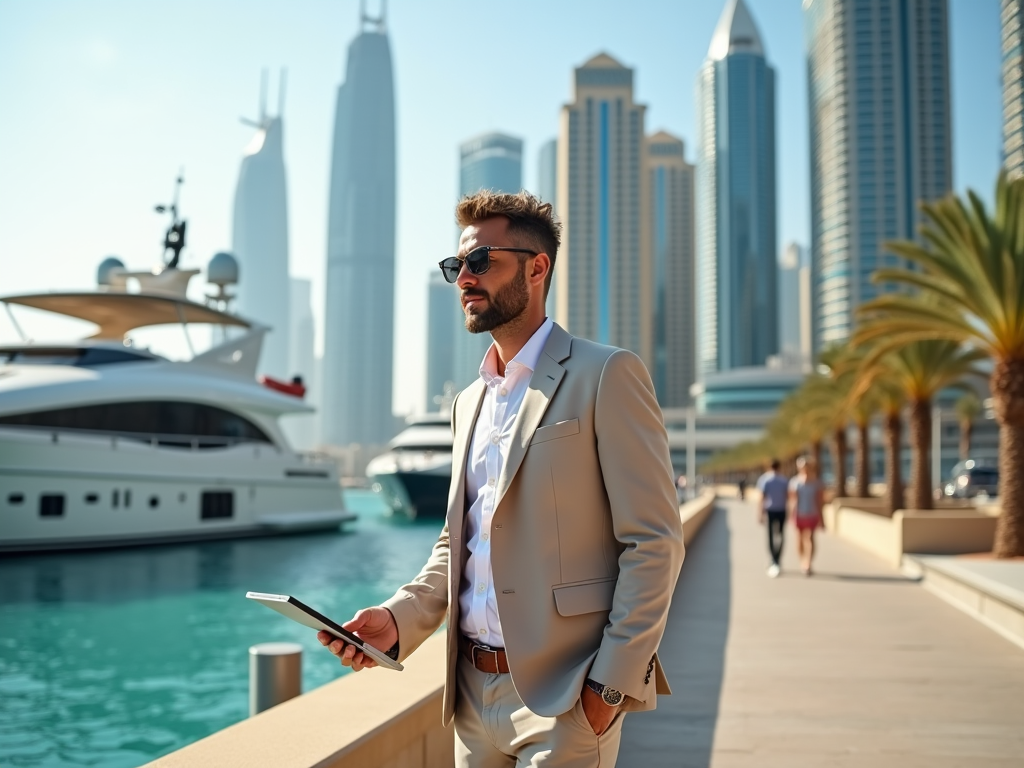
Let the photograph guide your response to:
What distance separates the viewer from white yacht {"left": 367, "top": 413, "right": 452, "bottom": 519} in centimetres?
4216

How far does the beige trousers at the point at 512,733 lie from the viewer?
A: 197 cm

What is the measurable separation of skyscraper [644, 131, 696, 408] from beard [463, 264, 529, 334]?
536 ft

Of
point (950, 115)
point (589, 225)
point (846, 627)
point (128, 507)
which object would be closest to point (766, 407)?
point (589, 225)

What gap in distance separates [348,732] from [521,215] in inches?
70.0

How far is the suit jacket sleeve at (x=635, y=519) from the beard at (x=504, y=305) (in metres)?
0.32

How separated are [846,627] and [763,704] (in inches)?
127

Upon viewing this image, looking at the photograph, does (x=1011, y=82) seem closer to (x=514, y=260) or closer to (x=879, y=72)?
(x=514, y=260)

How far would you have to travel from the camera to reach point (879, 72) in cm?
12044

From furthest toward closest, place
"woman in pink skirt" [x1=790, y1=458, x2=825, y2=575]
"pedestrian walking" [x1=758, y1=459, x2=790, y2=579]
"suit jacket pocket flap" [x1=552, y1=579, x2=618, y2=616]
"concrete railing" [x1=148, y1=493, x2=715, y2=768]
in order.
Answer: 1. "pedestrian walking" [x1=758, y1=459, x2=790, y2=579]
2. "woman in pink skirt" [x1=790, y1=458, x2=825, y2=575]
3. "concrete railing" [x1=148, y1=493, x2=715, y2=768]
4. "suit jacket pocket flap" [x1=552, y1=579, x2=618, y2=616]

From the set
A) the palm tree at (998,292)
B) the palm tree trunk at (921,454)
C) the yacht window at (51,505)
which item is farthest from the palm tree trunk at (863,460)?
the yacht window at (51,505)

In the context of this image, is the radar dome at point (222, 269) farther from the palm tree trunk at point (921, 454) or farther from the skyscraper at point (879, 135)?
the skyscraper at point (879, 135)

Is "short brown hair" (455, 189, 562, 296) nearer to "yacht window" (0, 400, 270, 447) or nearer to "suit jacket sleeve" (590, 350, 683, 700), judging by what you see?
"suit jacket sleeve" (590, 350, 683, 700)

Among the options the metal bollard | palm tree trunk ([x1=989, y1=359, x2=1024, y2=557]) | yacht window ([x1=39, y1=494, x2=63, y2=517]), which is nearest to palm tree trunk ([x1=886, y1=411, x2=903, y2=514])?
palm tree trunk ([x1=989, y1=359, x2=1024, y2=557])

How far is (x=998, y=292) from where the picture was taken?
41.2 feet
